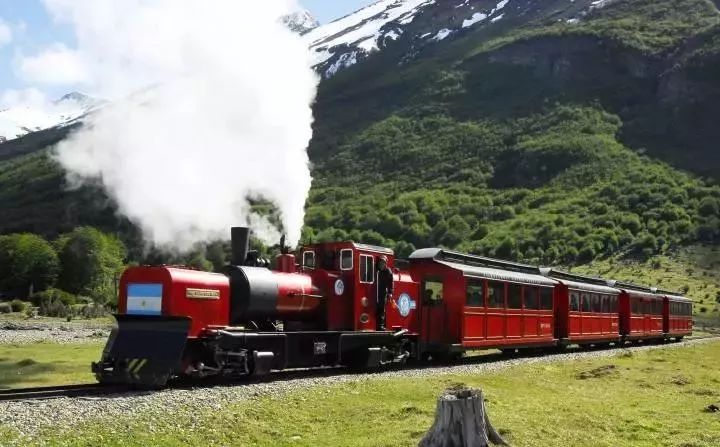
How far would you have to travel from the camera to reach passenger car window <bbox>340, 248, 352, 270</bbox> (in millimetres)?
22109

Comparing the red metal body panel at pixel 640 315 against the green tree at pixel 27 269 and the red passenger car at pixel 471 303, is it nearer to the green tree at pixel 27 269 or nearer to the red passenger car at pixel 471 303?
the red passenger car at pixel 471 303

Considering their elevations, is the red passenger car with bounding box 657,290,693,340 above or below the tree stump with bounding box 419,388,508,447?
above

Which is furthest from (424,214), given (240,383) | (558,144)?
(240,383)

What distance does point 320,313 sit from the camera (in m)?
21.6

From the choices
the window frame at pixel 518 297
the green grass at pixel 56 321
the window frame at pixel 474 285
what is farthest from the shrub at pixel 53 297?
the window frame at pixel 474 285

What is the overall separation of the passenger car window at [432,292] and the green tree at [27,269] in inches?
2430

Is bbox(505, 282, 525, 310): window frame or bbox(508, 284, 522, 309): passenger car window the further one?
bbox(508, 284, 522, 309): passenger car window

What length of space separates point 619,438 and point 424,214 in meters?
128

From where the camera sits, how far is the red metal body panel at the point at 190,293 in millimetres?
16969

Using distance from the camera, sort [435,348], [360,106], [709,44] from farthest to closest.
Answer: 1. [360,106]
2. [709,44]
3. [435,348]

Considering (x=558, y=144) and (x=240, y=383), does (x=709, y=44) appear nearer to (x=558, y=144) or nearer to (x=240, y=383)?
(x=558, y=144)

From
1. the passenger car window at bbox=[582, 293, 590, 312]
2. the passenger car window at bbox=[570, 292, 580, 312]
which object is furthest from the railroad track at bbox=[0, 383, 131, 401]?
the passenger car window at bbox=[582, 293, 590, 312]

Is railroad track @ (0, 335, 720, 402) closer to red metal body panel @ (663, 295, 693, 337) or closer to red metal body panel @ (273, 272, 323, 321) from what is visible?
red metal body panel @ (273, 272, 323, 321)

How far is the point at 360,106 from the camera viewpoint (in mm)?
196125
